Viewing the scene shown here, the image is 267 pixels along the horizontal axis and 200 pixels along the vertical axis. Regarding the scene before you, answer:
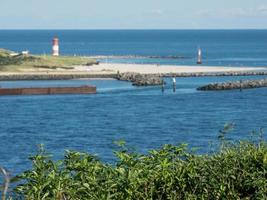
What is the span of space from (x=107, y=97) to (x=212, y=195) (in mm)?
68194

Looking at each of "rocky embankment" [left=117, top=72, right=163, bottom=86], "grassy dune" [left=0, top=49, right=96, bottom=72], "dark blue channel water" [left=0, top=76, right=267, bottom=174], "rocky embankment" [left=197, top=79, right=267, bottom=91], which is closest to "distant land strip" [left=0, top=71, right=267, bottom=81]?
"rocky embankment" [left=117, top=72, right=163, bottom=86]

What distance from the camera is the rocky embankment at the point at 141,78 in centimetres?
9738

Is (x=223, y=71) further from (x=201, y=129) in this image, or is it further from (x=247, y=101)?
(x=201, y=129)

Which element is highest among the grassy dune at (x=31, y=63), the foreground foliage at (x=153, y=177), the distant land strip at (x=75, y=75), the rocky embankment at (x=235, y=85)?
the foreground foliage at (x=153, y=177)

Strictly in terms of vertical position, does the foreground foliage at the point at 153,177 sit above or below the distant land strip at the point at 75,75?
above

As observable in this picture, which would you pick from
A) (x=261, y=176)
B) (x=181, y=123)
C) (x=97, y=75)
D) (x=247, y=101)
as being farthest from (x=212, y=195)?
(x=97, y=75)

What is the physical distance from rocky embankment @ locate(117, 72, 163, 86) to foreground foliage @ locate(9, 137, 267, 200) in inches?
3209

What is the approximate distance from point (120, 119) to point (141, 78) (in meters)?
37.2

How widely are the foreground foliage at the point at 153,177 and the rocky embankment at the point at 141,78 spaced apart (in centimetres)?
8151

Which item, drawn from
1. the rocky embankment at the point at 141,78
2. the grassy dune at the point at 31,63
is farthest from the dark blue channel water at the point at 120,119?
the grassy dune at the point at 31,63

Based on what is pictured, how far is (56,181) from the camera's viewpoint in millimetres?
13664

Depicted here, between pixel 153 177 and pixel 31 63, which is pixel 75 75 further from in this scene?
pixel 153 177

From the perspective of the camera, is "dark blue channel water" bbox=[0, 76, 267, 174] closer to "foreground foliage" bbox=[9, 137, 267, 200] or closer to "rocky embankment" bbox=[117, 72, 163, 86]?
"rocky embankment" bbox=[117, 72, 163, 86]

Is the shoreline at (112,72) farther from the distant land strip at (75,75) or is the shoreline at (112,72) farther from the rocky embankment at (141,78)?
the rocky embankment at (141,78)
